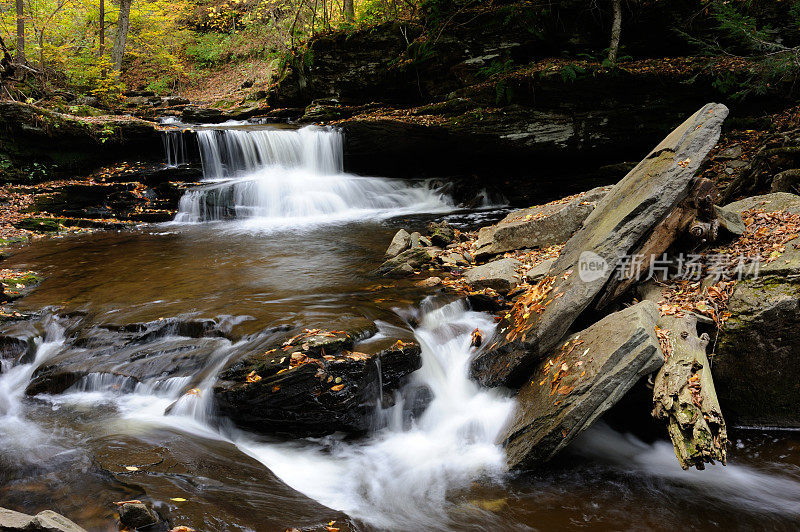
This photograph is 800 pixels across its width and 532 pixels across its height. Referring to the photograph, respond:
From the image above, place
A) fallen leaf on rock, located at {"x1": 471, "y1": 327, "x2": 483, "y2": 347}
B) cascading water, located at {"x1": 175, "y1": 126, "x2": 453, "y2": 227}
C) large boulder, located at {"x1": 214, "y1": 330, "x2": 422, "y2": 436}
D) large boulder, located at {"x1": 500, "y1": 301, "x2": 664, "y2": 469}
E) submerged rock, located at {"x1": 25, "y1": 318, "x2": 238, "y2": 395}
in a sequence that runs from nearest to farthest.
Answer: large boulder, located at {"x1": 500, "y1": 301, "x2": 664, "y2": 469} < large boulder, located at {"x1": 214, "y1": 330, "x2": 422, "y2": 436} < submerged rock, located at {"x1": 25, "y1": 318, "x2": 238, "y2": 395} < fallen leaf on rock, located at {"x1": 471, "y1": 327, "x2": 483, "y2": 347} < cascading water, located at {"x1": 175, "y1": 126, "x2": 453, "y2": 227}

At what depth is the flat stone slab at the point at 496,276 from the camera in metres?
6.47

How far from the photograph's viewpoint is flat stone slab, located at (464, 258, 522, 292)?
6.47 meters

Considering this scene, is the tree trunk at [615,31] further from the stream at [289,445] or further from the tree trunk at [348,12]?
the stream at [289,445]

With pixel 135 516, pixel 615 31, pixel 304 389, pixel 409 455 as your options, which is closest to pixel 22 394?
pixel 304 389

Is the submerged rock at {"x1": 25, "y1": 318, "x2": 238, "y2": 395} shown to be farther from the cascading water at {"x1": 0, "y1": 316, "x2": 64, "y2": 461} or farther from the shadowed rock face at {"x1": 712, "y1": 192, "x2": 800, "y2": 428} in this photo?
the shadowed rock face at {"x1": 712, "y1": 192, "x2": 800, "y2": 428}

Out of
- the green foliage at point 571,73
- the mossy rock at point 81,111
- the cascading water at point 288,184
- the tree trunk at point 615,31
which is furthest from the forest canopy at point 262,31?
the cascading water at point 288,184

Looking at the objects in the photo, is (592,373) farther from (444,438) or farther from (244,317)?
(244,317)

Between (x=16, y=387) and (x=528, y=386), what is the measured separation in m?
5.57

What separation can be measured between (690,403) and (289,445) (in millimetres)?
3551

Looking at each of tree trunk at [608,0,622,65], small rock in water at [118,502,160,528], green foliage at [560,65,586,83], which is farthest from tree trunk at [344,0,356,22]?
small rock in water at [118,502,160,528]

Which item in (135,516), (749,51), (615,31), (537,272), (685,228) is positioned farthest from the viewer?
(615,31)

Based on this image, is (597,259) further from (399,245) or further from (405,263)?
(399,245)

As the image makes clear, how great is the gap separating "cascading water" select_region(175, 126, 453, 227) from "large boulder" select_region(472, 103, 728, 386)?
799 cm

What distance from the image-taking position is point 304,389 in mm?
4348
